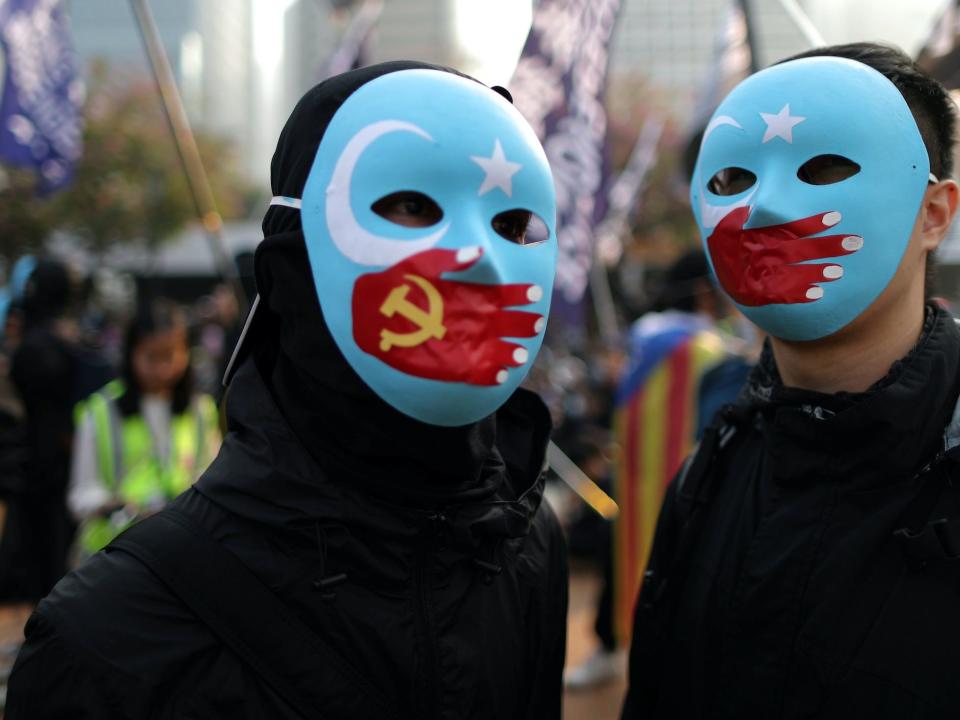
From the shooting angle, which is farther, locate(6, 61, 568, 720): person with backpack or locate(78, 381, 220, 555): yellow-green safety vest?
locate(78, 381, 220, 555): yellow-green safety vest

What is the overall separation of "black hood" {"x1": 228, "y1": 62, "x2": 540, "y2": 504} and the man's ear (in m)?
1.06

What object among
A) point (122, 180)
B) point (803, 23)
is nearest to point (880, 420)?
point (803, 23)

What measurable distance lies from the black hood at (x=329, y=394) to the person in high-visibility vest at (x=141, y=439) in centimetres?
241

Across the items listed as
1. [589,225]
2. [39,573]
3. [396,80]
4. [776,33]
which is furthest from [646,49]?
[396,80]

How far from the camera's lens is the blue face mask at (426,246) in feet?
4.99

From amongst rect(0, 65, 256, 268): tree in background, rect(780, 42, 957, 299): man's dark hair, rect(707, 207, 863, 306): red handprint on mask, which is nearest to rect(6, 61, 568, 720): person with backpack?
rect(707, 207, 863, 306): red handprint on mask

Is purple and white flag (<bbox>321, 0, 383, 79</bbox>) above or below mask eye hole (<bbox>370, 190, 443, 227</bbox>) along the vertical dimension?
below

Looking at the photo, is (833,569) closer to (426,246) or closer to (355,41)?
(426,246)

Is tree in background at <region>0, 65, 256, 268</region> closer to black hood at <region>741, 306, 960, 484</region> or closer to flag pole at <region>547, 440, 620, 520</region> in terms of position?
flag pole at <region>547, 440, 620, 520</region>

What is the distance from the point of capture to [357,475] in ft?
5.21

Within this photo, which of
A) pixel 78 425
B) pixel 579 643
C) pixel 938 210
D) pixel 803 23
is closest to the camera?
pixel 938 210

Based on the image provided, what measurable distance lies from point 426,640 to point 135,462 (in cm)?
280

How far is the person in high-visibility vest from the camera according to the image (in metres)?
3.87

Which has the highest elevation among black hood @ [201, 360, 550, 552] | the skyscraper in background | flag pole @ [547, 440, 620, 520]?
black hood @ [201, 360, 550, 552]
